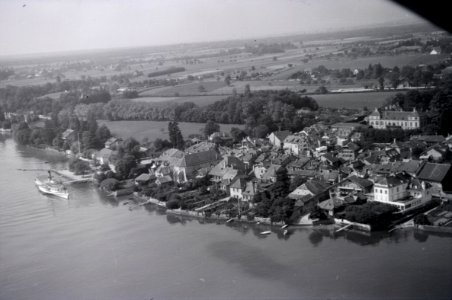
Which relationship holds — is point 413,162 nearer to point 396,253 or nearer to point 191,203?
point 396,253

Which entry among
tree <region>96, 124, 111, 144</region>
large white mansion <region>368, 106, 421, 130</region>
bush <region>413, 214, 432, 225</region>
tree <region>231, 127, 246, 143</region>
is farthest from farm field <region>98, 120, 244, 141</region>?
bush <region>413, 214, 432, 225</region>

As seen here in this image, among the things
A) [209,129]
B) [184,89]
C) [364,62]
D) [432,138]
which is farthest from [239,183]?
[364,62]

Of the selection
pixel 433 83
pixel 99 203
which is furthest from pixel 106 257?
pixel 433 83

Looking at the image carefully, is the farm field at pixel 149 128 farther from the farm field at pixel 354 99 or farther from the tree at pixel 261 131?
the farm field at pixel 354 99

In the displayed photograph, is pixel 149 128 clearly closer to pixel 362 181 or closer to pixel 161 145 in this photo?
pixel 161 145

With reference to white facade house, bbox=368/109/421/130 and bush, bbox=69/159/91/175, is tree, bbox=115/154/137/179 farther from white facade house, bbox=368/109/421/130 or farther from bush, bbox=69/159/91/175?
white facade house, bbox=368/109/421/130

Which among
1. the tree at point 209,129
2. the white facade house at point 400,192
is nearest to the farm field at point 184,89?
the tree at point 209,129
